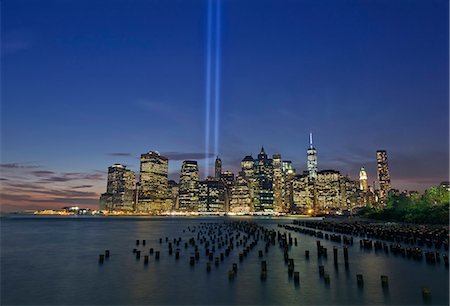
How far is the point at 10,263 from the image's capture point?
42.8 m

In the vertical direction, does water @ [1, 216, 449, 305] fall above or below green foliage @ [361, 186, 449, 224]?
below

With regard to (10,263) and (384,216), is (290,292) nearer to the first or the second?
(10,263)

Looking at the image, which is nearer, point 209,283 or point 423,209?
point 209,283

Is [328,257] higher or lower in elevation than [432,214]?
lower

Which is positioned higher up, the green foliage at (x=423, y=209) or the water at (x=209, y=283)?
the green foliage at (x=423, y=209)

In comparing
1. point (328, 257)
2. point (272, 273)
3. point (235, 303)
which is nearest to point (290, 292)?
point (235, 303)

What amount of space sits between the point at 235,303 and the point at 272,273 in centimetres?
1041

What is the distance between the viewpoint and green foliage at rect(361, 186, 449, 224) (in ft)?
297

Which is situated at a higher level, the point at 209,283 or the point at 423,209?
the point at 423,209

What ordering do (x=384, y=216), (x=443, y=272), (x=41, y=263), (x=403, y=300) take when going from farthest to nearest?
(x=384, y=216) < (x=41, y=263) < (x=443, y=272) < (x=403, y=300)

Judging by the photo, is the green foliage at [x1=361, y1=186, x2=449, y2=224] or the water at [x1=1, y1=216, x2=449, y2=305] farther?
the green foliage at [x1=361, y1=186, x2=449, y2=224]

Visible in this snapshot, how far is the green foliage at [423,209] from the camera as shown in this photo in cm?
9056

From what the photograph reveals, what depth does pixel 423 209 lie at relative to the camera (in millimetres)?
103250

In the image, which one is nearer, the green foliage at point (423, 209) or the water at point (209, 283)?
the water at point (209, 283)
